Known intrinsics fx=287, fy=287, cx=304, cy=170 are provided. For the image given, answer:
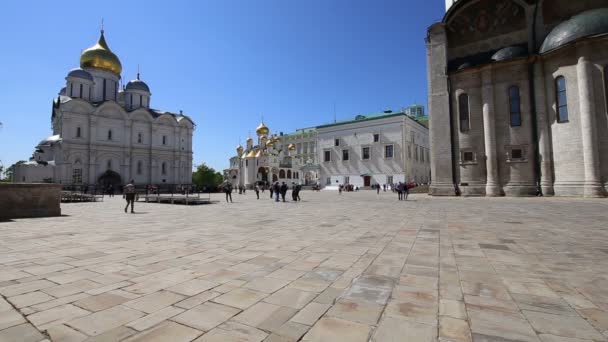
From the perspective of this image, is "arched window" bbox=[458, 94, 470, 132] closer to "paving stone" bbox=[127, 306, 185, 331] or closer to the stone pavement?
A: the stone pavement

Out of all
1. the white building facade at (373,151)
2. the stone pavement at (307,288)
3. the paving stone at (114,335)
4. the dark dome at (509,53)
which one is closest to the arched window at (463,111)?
the dark dome at (509,53)

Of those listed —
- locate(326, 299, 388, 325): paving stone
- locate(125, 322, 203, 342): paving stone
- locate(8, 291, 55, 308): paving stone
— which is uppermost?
Result: locate(8, 291, 55, 308): paving stone

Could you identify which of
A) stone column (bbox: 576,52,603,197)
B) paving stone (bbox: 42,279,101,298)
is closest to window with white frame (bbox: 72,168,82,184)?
paving stone (bbox: 42,279,101,298)

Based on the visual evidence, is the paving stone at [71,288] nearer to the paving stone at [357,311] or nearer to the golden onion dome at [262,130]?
the paving stone at [357,311]

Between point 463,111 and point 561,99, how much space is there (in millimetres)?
5963

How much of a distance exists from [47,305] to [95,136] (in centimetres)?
4865

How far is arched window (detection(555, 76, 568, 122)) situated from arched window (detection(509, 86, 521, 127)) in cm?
215

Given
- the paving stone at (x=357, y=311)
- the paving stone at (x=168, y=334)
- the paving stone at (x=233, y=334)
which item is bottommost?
the paving stone at (x=357, y=311)

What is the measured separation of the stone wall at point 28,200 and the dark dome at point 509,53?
28.5 meters

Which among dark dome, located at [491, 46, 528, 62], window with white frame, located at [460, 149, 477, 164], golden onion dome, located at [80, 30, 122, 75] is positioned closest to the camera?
dark dome, located at [491, 46, 528, 62]

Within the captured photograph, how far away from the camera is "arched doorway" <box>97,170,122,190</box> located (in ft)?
139

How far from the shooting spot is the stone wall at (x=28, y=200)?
10409 mm

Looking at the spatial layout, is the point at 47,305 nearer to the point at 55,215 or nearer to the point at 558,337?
the point at 558,337

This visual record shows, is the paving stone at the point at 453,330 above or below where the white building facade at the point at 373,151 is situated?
below
